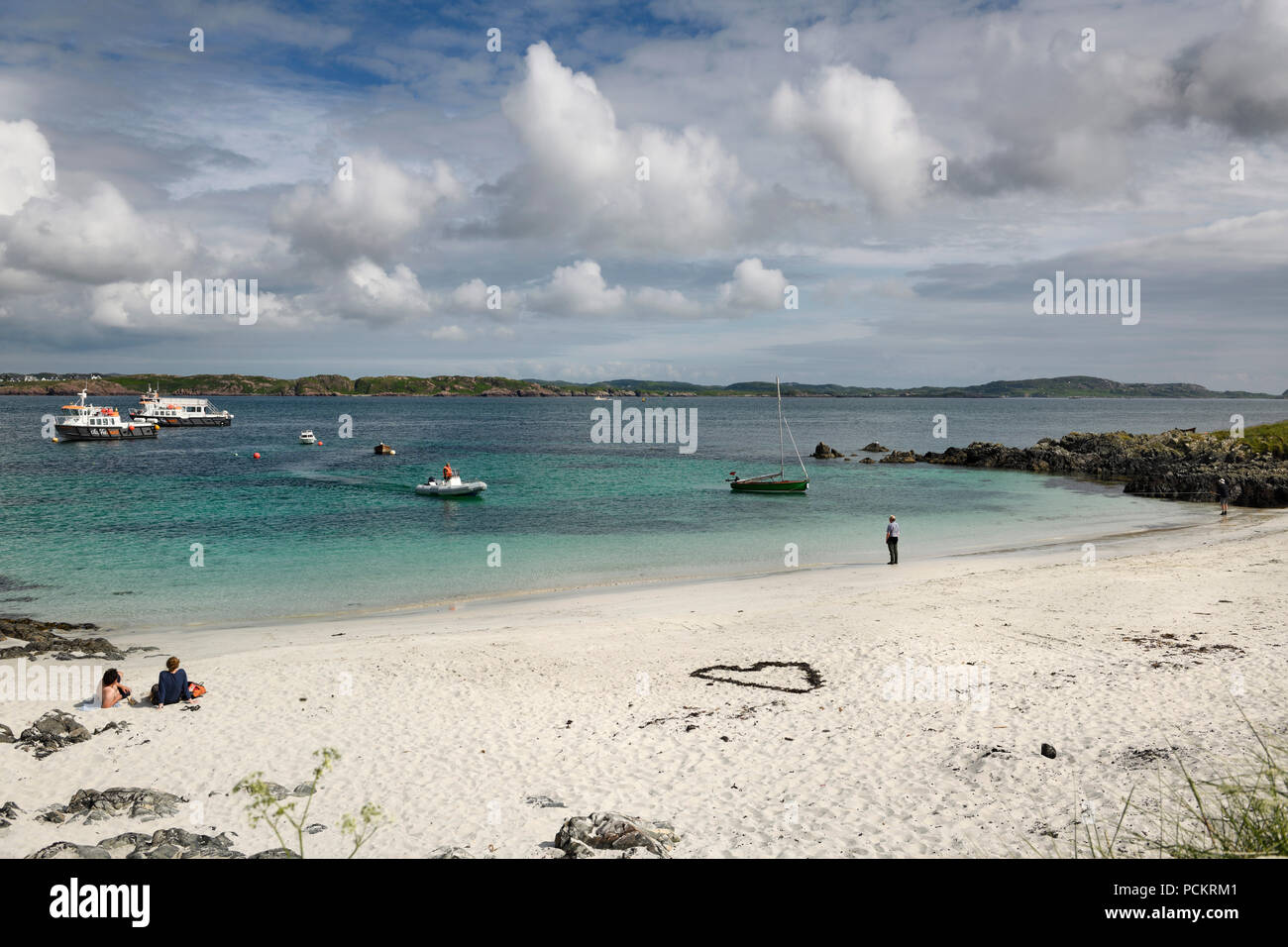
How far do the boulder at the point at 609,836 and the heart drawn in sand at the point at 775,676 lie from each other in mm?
6300

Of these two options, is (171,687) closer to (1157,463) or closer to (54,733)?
(54,733)

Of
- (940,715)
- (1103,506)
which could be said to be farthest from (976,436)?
(940,715)

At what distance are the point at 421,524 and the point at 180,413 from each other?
11281 cm

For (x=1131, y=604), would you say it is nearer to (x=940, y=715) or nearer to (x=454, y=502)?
(x=940, y=715)

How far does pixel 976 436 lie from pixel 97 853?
127 m

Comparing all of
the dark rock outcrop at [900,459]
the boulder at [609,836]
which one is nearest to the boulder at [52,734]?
the boulder at [609,836]

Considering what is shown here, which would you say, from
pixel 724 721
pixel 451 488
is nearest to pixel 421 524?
pixel 451 488

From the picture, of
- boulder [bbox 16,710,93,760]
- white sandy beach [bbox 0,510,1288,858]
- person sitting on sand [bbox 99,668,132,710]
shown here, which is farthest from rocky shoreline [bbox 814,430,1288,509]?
boulder [bbox 16,710,93,760]

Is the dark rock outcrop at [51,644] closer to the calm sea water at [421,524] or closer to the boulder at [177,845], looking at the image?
the calm sea water at [421,524]

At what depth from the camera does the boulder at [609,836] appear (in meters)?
8.86

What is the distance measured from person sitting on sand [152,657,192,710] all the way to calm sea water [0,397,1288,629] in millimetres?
8770

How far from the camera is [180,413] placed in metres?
130

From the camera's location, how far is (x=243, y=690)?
52.1 feet
